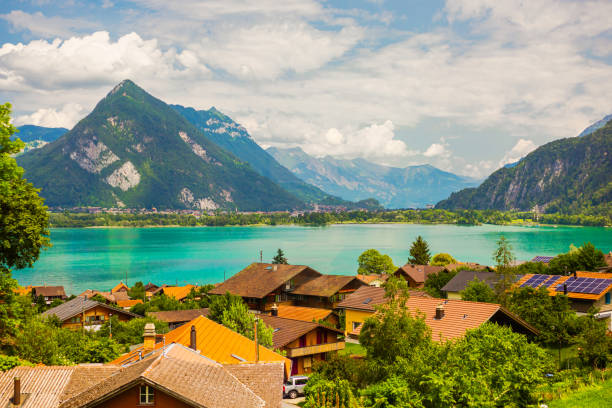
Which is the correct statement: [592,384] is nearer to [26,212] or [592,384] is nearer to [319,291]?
[26,212]

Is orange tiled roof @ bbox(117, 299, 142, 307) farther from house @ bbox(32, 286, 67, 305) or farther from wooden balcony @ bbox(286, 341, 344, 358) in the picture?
wooden balcony @ bbox(286, 341, 344, 358)

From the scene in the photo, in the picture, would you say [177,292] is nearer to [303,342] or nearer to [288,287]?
[288,287]

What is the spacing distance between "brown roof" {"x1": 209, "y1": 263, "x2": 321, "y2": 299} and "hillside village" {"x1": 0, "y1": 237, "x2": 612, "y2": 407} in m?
0.19

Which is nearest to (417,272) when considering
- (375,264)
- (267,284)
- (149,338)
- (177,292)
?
(375,264)

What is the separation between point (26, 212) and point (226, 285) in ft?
119

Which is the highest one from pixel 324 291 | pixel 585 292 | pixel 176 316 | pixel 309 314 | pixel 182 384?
pixel 182 384

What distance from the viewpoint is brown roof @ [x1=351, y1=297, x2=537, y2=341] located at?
80.2ft

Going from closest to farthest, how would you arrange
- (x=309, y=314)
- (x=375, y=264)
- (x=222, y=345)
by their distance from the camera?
(x=222, y=345), (x=309, y=314), (x=375, y=264)

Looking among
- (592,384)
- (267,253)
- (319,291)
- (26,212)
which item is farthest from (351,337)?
(267,253)

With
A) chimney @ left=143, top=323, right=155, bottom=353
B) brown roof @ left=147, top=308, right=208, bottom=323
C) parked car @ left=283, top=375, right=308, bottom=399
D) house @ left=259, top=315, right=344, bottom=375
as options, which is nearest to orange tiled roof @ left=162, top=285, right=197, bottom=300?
brown roof @ left=147, top=308, right=208, bottom=323

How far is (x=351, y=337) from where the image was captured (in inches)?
1657

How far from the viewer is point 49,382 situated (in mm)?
12891

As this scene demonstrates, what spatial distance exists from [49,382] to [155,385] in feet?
14.2

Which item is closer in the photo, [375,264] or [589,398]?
[589,398]
